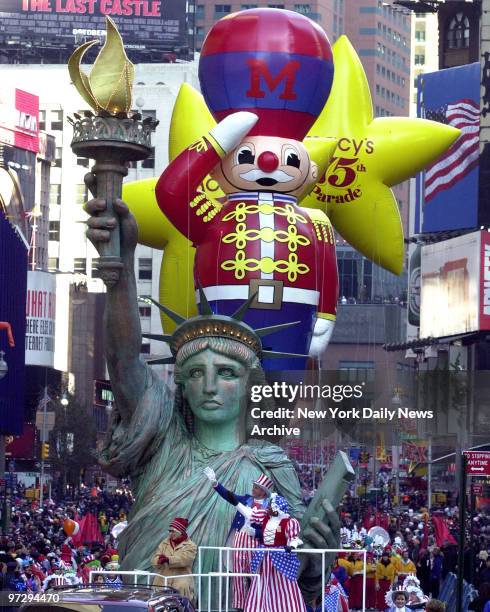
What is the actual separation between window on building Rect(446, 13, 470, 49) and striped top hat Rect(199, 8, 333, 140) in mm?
47595

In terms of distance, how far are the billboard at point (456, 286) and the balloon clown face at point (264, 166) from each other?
2975 centimetres

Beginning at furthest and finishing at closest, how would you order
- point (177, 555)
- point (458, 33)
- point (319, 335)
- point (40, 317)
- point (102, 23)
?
1. point (102, 23)
2. point (40, 317)
3. point (458, 33)
4. point (319, 335)
5. point (177, 555)

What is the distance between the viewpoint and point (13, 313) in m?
71.4

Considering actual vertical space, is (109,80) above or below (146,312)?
below

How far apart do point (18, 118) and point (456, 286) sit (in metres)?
31.6

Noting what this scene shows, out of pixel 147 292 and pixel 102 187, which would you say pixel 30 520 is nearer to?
pixel 102 187

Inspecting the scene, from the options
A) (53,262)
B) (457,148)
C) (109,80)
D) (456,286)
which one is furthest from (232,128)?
(53,262)

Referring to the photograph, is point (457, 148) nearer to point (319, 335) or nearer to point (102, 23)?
point (319, 335)

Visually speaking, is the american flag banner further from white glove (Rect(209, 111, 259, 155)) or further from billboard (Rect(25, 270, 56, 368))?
white glove (Rect(209, 111, 259, 155))

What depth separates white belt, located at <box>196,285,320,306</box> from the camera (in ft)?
73.7

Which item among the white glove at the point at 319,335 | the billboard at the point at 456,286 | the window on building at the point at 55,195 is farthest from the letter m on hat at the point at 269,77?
the window on building at the point at 55,195

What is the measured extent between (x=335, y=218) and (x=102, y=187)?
9293mm

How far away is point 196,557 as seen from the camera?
1608cm

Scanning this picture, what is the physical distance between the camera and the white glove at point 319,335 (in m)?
23.3
